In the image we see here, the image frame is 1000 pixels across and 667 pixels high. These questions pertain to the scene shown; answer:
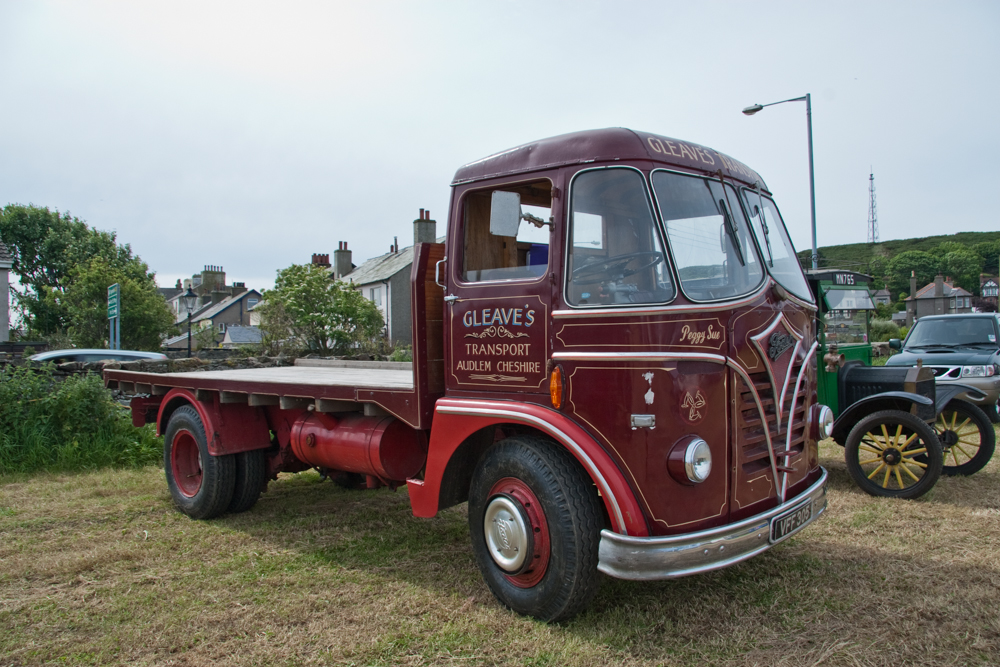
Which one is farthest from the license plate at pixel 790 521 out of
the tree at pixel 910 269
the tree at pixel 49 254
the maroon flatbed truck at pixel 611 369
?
the tree at pixel 910 269

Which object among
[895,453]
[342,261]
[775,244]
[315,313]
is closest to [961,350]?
[895,453]

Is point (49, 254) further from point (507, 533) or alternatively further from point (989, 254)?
point (989, 254)

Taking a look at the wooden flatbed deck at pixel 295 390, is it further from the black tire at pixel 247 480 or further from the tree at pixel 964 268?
the tree at pixel 964 268

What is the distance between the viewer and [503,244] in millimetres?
4258

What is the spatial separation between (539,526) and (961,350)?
950 cm

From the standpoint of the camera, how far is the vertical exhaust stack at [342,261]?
41.9 meters

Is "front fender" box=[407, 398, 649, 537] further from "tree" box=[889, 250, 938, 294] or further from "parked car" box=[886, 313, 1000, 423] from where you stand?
"tree" box=[889, 250, 938, 294]

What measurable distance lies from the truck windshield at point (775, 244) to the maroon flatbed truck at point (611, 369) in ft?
0.06

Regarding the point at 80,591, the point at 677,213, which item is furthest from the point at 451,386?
the point at 80,591

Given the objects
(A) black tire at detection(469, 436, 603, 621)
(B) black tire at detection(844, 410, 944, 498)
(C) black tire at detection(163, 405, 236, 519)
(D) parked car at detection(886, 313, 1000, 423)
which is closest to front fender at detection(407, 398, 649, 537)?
(A) black tire at detection(469, 436, 603, 621)

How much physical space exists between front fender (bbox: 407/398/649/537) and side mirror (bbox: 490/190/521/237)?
0.93 m

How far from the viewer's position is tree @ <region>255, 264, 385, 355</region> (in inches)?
936

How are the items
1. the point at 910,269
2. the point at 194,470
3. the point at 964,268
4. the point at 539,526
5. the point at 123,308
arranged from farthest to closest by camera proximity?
the point at 910,269 < the point at 964,268 < the point at 123,308 < the point at 194,470 < the point at 539,526

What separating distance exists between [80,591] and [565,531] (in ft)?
10.0
